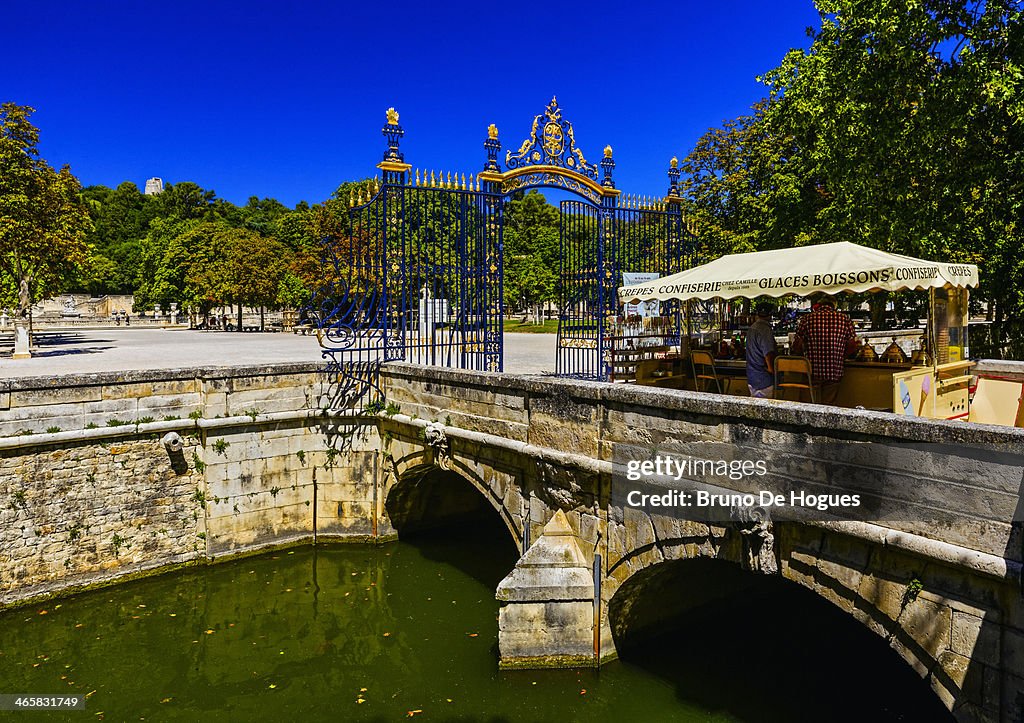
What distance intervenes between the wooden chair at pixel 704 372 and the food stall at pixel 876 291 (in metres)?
1.17

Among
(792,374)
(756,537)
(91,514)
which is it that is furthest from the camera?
(91,514)

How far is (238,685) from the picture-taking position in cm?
796

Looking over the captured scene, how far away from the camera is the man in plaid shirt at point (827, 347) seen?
784cm

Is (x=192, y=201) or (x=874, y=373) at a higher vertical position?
(x=192, y=201)

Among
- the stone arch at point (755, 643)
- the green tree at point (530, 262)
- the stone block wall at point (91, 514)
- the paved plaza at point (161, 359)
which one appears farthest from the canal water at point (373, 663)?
the green tree at point (530, 262)

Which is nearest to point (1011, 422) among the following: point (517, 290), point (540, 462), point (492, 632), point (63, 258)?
point (540, 462)

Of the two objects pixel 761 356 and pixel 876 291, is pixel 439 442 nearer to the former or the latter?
pixel 761 356

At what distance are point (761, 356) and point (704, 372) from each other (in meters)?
1.38

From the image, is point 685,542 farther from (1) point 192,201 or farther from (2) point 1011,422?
(1) point 192,201

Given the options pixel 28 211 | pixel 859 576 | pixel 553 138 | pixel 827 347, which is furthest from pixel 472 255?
pixel 28 211

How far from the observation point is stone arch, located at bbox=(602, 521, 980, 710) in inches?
193

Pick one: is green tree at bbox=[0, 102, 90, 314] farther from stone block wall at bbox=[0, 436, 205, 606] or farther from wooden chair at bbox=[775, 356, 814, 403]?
wooden chair at bbox=[775, 356, 814, 403]

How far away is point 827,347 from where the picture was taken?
7.92 metres

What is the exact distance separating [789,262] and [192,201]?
252 ft
